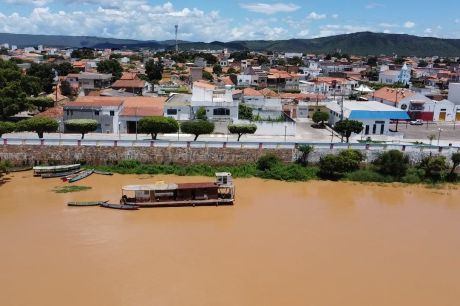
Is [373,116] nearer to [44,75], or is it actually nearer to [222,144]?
[222,144]

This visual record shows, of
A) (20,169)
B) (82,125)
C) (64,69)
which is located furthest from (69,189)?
(64,69)

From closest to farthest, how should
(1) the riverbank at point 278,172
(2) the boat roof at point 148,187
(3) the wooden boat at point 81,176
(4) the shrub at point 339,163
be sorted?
(2) the boat roof at point 148,187 → (3) the wooden boat at point 81,176 → (4) the shrub at point 339,163 → (1) the riverbank at point 278,172

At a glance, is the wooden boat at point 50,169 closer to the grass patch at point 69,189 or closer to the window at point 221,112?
the grass patch at point 69,189

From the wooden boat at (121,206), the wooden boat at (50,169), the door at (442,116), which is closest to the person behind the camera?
the wooden boat at (121,206)

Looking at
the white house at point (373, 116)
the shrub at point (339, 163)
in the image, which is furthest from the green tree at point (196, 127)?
the white house at point (373, 116)

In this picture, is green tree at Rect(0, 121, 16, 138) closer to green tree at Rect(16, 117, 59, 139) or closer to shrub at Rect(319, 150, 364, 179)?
green tree at Rect(16, 117, 59, 139)

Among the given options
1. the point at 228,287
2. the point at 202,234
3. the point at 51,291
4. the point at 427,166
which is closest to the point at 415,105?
the point at 427,166

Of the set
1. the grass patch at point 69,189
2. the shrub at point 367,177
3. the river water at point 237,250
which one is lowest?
the river water at point 237,250
